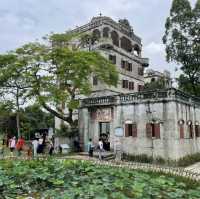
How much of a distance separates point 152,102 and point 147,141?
9.02ft

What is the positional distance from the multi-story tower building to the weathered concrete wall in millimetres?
10619

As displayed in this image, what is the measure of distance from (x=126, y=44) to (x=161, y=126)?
2219 cm

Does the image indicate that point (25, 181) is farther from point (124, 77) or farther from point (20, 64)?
point (124, 77)

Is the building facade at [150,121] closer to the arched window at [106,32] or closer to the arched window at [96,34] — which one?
the arched window at [96,34]

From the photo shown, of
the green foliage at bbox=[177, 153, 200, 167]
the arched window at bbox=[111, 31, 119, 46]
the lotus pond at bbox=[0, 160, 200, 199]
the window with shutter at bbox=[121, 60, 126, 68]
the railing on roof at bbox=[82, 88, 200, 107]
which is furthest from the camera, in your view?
the arched window at bbox=[111, 31, 119, 46]

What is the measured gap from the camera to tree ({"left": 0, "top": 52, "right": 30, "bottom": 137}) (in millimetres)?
24578

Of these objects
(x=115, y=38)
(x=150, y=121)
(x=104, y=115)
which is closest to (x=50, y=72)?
(x=104, y=115)

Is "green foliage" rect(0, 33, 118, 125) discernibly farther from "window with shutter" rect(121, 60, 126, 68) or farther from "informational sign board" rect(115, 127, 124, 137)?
"window with shutter" rect(121, 60, 126, 68)

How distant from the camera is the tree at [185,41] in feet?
93.7

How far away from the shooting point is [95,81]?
3525cm

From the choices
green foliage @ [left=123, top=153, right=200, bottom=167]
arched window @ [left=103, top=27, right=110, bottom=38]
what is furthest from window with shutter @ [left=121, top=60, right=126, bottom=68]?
green foliage @ [left=123, top=153, right=200, bottom=167]

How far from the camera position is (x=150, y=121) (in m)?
22.3

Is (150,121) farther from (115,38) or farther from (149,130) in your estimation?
(115,38)

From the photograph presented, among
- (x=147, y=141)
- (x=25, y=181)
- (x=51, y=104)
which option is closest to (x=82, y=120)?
(x=51, y=104)
